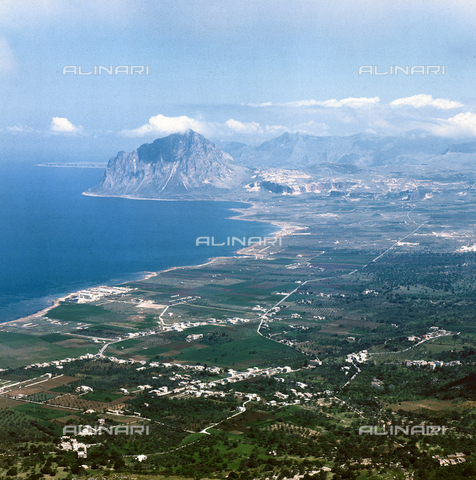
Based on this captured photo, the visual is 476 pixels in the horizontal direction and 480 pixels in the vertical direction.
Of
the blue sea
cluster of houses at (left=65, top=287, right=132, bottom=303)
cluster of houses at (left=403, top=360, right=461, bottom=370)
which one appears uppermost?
the blue sea

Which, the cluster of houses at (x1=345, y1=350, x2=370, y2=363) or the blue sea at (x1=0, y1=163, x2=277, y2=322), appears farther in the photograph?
the blue sea at (x1=0, y1=163, x2=277, y2=322)

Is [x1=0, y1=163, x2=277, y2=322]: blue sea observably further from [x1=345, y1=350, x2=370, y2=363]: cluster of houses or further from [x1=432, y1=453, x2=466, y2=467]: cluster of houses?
[x1=432, y1=453, x2=466, y2=467]: cluster of houses

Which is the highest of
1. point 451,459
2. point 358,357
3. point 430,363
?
point 451,459

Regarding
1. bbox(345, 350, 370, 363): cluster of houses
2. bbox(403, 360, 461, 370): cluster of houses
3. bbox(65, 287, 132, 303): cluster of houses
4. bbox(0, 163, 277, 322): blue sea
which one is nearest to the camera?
bbox(403, 360, 461, 370): cluster of houses

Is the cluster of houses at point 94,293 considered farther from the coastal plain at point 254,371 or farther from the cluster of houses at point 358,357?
the cluster of houses at point 358,357

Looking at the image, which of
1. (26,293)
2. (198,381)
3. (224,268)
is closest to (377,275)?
(224,268)

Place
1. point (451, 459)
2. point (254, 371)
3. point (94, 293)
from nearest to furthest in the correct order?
point (451, 459)
point (254, 371)
point (94, 293)

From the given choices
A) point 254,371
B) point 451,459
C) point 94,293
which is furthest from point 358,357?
point 94,293

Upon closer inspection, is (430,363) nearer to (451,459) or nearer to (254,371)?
(254,371)

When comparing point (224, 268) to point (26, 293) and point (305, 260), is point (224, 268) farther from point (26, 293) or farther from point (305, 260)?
point (26, 293)

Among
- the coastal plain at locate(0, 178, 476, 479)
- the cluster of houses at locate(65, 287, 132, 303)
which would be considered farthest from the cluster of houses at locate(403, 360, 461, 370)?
the cluster of houses at locate(65, 287, 132, 303)

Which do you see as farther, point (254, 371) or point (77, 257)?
point (77, 257)
